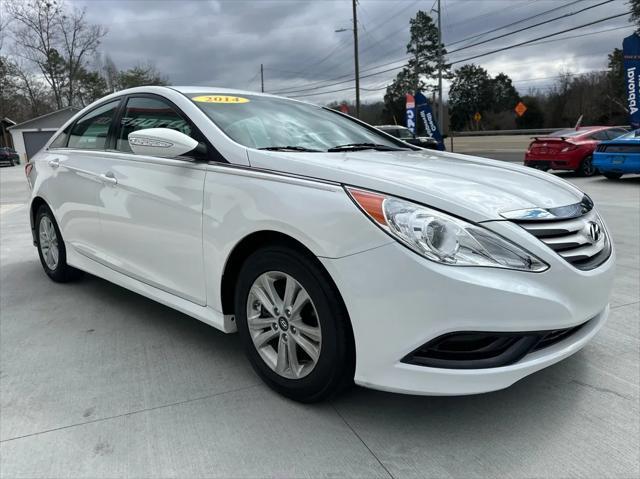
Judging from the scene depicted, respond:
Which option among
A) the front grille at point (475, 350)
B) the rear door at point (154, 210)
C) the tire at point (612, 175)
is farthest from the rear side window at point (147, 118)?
the tire at point (612, 175)

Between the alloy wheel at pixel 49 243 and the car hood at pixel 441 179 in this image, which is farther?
the alloy wheel at pixel 49 243

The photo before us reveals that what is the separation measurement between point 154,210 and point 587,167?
13063 millimetres

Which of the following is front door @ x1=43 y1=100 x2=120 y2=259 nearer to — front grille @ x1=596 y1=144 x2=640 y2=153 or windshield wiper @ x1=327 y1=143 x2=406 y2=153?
windshield wiper @ x1=327 y1=143 x2=406 y2=153

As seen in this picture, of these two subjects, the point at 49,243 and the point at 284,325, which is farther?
the point at 49,243

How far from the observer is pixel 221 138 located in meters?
2.77

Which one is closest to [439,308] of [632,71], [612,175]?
[612,175]

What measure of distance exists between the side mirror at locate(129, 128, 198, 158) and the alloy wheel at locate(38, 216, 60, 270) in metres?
2.07

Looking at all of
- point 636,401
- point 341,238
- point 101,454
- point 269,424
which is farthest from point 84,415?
point 636,401

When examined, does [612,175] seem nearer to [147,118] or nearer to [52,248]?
[147,118]

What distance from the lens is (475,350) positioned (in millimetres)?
2031

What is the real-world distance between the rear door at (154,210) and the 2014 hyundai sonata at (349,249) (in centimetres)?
1

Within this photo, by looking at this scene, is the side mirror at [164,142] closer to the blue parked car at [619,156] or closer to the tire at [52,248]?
the tire at [52,248]

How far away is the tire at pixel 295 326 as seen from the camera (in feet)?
7.17

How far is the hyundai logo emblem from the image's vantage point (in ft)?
7.77
